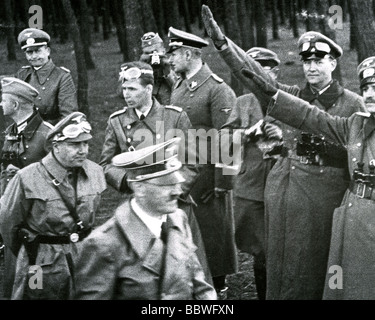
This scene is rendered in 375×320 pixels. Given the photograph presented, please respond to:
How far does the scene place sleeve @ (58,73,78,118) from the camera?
7676 mm

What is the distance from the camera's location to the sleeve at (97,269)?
390 centimetres

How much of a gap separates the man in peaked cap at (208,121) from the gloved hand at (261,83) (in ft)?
4.48

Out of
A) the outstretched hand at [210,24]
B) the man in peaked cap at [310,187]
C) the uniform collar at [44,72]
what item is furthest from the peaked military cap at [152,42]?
the outstretched hand at [210,24]

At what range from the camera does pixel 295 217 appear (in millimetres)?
5984

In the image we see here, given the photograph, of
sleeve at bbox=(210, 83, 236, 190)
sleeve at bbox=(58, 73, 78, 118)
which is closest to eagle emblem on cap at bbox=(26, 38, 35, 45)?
sleeve at bbox=(58, 73, 78, 118)

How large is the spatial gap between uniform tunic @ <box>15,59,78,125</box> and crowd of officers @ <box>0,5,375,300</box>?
3.91 feet

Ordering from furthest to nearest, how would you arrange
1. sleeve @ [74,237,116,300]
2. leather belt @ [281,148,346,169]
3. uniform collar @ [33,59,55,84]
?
1. uniform collar @ [33,59,55,84]
2. leather belt @ [281,148,346,169]
3. sleeve @ [74,237,116,300]

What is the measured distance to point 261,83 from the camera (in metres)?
5.27

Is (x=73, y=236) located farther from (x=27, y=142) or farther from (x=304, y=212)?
(x=304, y=212)

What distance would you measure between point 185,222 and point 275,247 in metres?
1.90

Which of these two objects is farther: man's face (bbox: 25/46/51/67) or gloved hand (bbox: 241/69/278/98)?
man's face (bbox: 25/46/51/67)

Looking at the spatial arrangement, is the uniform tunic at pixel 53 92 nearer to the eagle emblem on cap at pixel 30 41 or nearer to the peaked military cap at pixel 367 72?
the eagle emblem on cap at pixel 30 41

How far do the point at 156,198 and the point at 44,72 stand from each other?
404 cm

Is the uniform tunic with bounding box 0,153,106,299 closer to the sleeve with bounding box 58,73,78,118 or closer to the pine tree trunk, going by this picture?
the sleeve with bounding box 58,73,78,118
